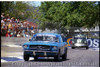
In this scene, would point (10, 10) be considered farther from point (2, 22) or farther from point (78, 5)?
point (78, 5)

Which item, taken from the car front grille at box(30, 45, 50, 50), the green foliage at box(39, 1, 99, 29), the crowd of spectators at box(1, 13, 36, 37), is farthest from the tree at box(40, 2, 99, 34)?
the car front grille at box(30, 45, 50, 50)

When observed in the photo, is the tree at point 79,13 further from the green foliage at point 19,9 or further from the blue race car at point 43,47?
the blue race car at point 43,47

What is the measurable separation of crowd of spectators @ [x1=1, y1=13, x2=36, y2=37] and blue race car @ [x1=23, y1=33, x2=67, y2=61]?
193 cm

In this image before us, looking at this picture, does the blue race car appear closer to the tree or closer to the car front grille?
the car front grille

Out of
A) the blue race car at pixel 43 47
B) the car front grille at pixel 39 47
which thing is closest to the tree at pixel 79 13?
the blue race car at pixel 43 47

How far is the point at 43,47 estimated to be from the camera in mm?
10617

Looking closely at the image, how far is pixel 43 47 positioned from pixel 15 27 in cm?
373

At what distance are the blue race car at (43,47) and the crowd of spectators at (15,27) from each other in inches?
76.1

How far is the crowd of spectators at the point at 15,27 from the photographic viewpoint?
13173 millimetres

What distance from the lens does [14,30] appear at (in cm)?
1399

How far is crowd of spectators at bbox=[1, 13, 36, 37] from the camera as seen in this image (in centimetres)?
1317

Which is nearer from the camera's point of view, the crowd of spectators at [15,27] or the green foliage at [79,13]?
the crowd of spectators at [15,27]

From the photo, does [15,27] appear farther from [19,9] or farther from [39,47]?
[39,47]

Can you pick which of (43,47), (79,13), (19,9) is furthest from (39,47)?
(79,13)
